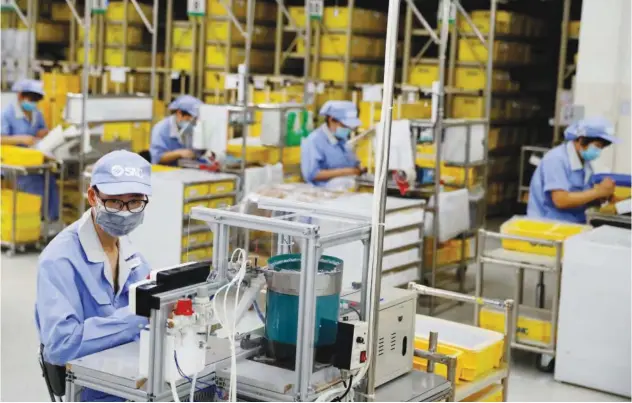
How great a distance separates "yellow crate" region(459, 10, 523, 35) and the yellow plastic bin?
6.46 meters

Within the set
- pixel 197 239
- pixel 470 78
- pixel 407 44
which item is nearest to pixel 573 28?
pixel 470 78

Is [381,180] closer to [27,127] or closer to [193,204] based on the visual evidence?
[193,204]

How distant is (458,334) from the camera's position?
470 cm

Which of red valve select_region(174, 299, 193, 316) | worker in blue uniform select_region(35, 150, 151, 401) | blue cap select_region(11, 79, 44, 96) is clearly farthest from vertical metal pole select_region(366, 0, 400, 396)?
blue cap select_region(11, 79, 44, 96)

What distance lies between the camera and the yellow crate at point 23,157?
338 inches

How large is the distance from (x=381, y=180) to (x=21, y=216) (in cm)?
641

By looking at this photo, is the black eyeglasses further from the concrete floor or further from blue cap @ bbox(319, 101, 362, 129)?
blue cap @ bbox(319, 101, 362, 129)

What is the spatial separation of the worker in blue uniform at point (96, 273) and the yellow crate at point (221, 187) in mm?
3934

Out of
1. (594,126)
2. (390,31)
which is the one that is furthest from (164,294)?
(594,126)

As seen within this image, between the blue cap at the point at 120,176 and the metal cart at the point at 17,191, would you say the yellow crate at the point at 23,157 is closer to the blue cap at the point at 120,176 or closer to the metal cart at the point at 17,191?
the metal cart at the point at 17,191

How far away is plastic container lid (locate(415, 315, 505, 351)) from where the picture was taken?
4477mm

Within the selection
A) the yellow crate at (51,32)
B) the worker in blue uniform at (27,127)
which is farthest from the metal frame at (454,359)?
the yellow crate at (51,32)

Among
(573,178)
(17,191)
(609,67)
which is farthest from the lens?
(609,67)

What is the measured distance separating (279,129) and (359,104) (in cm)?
316
